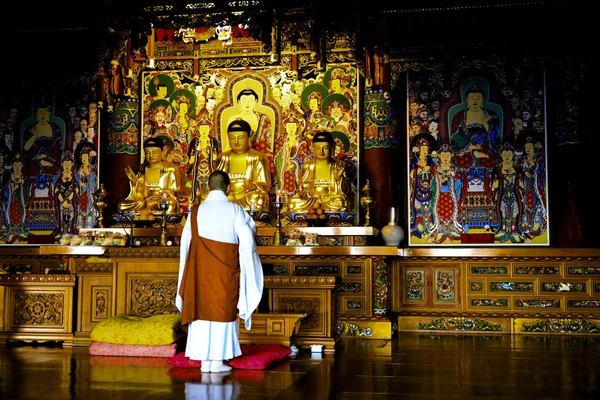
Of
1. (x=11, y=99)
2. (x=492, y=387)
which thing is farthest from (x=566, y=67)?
(x=11, y=99)

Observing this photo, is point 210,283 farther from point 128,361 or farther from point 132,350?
point 132,350

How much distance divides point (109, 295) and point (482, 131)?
14.9 feet

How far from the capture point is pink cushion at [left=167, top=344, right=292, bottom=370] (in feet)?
16.3

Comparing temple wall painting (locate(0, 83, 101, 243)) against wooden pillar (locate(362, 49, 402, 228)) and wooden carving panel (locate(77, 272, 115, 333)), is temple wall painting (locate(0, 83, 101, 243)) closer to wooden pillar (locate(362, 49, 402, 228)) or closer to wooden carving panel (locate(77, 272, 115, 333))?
wooden carving panel (locate(77, 272, 115, 333))

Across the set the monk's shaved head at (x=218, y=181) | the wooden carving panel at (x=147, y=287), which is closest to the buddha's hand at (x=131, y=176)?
the wooden carving panel at (x=147, y=287)

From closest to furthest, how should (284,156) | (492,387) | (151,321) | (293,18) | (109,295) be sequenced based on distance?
(492,387) < (151,321) < (109,295) < (293,18) < (284,156)

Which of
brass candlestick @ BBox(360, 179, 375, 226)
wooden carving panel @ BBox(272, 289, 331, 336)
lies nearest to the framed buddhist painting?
brass candlestick @ BBox(360, 179, 375, 226)

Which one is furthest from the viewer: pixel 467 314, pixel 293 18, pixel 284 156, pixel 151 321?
pixel 284 156

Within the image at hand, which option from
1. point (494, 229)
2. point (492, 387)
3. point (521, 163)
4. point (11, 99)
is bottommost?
point (492, 387)

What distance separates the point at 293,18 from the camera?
743cm

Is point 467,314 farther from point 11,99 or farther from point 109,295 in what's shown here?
point 11,99

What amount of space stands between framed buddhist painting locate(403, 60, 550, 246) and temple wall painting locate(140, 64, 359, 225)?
87 cm

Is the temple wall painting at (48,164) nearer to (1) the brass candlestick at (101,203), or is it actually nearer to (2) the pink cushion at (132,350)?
(1) the brass candlestick at (101,203)

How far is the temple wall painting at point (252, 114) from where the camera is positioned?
29.6 ft
